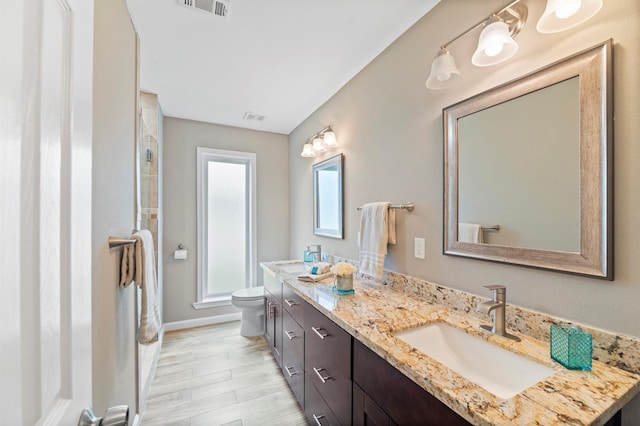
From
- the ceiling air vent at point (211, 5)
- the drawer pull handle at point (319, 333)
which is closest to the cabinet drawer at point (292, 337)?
the drawer pull handle at point (319, 333)

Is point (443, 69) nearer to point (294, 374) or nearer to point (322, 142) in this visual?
point (322, 142)

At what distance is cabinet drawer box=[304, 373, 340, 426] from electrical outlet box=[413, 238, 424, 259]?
96cm

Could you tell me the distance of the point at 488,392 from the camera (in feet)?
2.41

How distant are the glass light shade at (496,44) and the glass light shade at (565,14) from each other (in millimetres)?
98

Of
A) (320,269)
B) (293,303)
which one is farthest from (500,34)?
(293,303)

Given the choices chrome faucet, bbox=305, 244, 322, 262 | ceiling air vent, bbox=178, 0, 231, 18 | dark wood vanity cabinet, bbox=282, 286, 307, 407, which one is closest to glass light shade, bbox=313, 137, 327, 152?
chrome faucet, bbox=305, 244, 322, 262

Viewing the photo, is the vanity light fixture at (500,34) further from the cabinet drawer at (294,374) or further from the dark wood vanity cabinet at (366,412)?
the cabinet drawer at (294,374)

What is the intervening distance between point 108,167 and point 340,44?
62.4 inches

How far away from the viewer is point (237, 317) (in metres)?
3.33

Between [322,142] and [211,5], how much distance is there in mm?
1330

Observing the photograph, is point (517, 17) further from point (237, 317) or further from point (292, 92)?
point (237, 317)

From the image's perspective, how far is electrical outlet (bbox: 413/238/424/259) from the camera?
1.56 m

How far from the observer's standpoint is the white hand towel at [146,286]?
1.25 meters

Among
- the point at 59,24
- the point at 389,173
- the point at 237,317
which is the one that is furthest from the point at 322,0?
the point at 237,317
